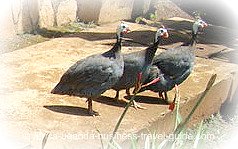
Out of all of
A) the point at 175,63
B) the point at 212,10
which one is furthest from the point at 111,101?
the point at 212,10

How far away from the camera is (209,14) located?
11062 millimetres

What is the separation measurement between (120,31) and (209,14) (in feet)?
21.2

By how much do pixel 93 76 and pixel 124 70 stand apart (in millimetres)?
498

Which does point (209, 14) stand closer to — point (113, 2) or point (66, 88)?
point (113, 2)

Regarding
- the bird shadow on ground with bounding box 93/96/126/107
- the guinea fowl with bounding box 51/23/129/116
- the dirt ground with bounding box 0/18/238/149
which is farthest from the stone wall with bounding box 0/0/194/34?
the guinea fowl with bounding box 51/23/129/116

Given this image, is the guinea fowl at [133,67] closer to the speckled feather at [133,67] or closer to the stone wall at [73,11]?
the speckled feather at [133,67]

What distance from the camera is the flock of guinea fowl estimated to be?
462 centimetres

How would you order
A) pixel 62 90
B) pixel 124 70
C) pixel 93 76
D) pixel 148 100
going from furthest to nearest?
pixel 148 100 < pixel 124 70 < pixel 62 90 < pixel 93 76

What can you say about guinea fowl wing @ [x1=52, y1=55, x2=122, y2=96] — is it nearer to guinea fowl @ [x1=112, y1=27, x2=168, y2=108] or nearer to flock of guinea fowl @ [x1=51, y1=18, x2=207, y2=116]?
flock of guinea fowl @ [x1=51, y1=18, x2=207, y2=116]

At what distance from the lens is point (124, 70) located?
4996 millimetres

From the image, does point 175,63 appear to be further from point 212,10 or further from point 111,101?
point 212,10

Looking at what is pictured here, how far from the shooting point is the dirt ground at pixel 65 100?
4.23 meters

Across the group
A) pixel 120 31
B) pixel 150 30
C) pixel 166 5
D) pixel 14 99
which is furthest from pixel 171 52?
pixel 166 5

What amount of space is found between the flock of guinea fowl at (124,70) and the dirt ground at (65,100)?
19cm
